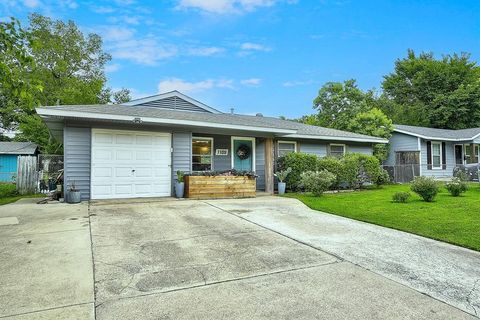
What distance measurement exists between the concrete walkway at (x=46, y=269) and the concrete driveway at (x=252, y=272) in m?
0.15

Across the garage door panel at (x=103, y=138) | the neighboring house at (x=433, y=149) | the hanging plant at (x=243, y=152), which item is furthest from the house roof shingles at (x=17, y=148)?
the neighboring house at (x=433, y=149)

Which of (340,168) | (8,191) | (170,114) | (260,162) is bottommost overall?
(8,191)

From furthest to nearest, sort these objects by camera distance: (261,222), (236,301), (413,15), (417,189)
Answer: (413,15), (417,189), (261,222), (236,301)

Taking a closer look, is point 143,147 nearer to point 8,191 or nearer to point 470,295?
point 8,191

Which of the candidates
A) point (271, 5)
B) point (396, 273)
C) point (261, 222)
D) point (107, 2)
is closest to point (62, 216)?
point (261, 222)

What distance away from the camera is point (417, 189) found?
8.89 metres

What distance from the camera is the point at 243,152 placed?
12594mm

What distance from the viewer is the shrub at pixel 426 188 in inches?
339

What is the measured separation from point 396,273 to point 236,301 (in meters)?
1.92

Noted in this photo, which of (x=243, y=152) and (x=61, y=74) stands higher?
(x=61, y=74)

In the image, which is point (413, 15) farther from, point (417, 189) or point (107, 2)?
point (107, 2)

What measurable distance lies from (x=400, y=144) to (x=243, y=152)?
1348 cm

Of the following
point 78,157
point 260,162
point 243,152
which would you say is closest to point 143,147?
point 78,157

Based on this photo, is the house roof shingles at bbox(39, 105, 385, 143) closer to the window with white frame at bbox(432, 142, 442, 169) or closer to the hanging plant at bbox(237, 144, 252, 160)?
the hanging plant at bbox(237, 144, 252, 160)
